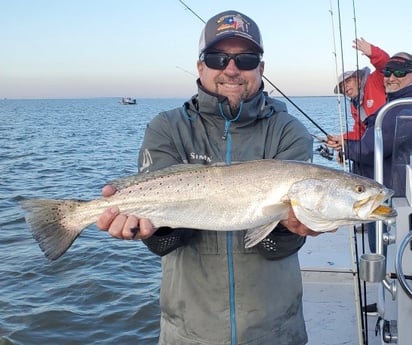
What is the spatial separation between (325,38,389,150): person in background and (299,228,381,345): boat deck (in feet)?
4.70

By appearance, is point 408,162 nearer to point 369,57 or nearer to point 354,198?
point 354,198

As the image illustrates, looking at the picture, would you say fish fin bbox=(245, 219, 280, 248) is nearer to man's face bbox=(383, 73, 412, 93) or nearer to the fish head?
the fish head

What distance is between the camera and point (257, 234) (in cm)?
307

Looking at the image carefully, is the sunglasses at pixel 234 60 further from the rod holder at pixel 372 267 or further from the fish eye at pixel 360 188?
the rod holder at pixel 372 267

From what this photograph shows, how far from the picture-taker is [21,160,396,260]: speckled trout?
3.12 m

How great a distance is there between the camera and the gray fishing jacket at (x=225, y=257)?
3.15 m

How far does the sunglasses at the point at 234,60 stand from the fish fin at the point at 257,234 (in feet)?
3.18

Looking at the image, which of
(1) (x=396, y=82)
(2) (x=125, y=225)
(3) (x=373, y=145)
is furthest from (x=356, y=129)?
(2) (x=125, y=225)

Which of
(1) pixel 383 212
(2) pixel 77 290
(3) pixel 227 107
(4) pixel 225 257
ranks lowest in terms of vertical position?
(2) pixel 77 290

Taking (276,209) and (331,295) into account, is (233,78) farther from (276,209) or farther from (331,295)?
(331,295)

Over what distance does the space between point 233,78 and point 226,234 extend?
944mm

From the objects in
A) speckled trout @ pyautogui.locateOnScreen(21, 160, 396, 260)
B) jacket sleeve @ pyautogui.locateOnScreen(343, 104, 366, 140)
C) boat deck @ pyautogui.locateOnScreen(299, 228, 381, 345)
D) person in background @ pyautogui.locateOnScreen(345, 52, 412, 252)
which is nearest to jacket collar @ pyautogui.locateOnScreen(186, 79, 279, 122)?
speckled trout @ pyautogui.locateOnScreen(21, 160, 396, 260)

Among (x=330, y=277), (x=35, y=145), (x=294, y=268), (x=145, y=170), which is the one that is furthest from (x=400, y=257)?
(x=35, y=145)

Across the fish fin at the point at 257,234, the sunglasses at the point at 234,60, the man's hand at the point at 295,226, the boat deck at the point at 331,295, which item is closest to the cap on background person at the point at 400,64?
the boat deck at the point at 331,295
